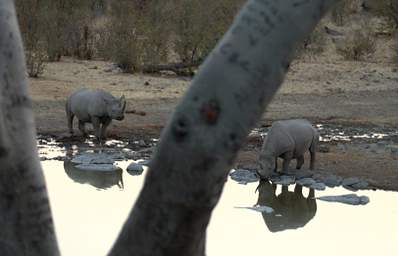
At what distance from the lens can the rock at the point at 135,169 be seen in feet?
42.2

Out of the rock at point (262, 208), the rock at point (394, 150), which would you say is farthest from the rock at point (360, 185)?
the rock at point (394, 150)

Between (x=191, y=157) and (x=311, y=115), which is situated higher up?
(x=191, y=157)

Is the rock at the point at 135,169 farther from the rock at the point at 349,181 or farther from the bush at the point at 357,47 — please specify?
the bush at the point at 357,47

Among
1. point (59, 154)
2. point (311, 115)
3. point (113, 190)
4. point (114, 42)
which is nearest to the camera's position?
point (113, 190)

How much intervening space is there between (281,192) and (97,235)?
12.0 feet

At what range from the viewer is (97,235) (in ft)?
29.9

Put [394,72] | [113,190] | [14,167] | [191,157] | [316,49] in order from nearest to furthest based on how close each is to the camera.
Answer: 1. [191,157]
2. [14,167]
3. [113,190]
4. [394,72]
5. [316,49]

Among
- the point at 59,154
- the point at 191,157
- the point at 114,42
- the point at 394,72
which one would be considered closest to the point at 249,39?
the point at 191,157

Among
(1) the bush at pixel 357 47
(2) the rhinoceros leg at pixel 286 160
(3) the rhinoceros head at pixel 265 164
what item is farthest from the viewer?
(1) the bush at pixel 357 47

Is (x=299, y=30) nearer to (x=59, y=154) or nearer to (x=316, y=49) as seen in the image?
(x=59, y=154)

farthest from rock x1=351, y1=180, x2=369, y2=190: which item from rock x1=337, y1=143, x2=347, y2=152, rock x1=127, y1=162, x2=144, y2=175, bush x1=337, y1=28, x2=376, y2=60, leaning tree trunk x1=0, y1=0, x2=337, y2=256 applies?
bush x1=337, y1=28, x2=376, y2=60

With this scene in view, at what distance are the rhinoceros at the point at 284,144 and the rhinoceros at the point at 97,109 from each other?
3.47 metres

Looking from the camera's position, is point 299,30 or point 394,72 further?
point 394,72

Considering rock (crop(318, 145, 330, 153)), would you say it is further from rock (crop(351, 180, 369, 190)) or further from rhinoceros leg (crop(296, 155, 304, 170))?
rock (crop(351, 180, 369, 190))
